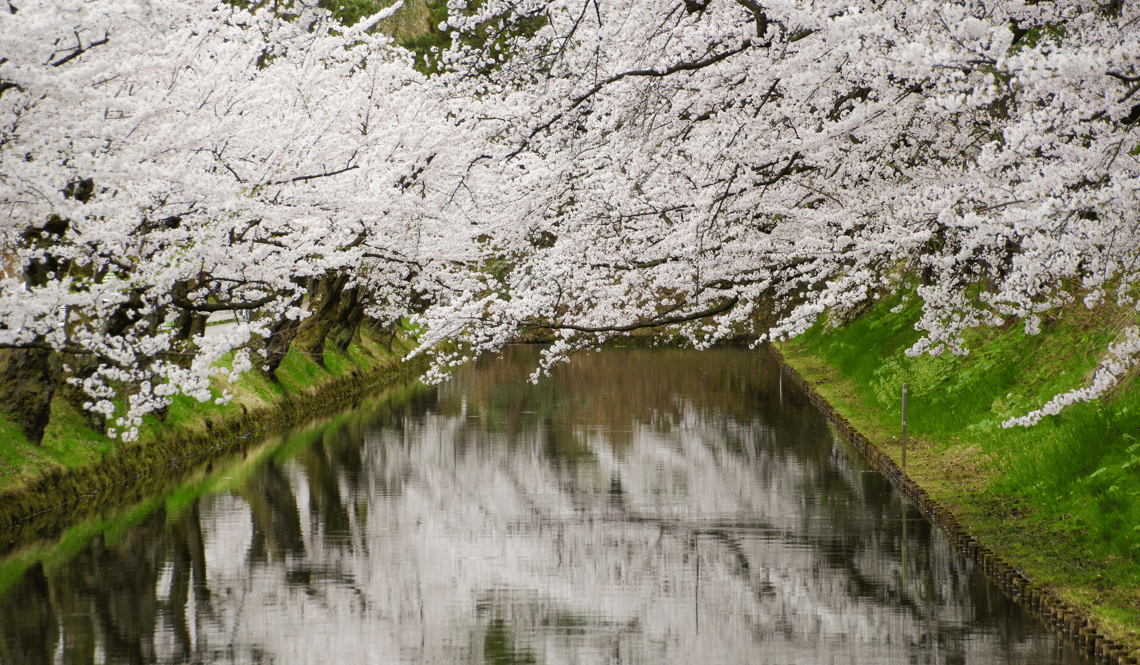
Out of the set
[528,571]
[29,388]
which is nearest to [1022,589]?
[528,571]

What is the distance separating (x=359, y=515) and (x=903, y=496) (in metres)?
7.19

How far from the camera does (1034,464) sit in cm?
1332

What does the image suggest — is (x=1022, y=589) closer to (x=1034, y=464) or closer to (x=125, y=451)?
(x=1034, y=464)

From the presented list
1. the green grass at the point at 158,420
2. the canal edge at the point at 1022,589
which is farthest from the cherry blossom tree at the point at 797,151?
the green grass at the point at 158,420

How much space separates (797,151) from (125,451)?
1154 centimetres

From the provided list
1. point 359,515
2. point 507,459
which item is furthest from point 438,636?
point 507,459

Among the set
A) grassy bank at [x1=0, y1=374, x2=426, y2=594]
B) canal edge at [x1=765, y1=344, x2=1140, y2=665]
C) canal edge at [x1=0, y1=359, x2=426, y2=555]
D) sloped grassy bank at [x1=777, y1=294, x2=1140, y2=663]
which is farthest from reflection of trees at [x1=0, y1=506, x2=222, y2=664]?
sloped grassy bank at [x1=777, y1=294, x2=1140, y2=663]

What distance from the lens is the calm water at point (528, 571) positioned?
9.17 metres

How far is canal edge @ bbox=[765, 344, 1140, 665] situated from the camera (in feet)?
27.5

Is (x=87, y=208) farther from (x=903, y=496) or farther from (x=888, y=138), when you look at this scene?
(x=903, y=496)

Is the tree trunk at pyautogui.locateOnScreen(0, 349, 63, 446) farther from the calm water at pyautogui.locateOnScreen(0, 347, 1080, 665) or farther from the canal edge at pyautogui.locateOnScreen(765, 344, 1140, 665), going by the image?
the canal edge at pyautogui.locateOnScreen(765, 344, 1140, 665)

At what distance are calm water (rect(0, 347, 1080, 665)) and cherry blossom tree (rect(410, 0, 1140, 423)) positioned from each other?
7.60 feet

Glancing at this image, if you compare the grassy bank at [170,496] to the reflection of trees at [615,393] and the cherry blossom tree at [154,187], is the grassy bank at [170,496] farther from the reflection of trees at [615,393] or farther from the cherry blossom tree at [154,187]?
the reflection of trees at [615,393]

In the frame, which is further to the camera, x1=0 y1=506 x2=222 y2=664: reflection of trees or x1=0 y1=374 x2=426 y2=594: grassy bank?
x1=0 y1=374 x2=426 y2=594: grassy bank
